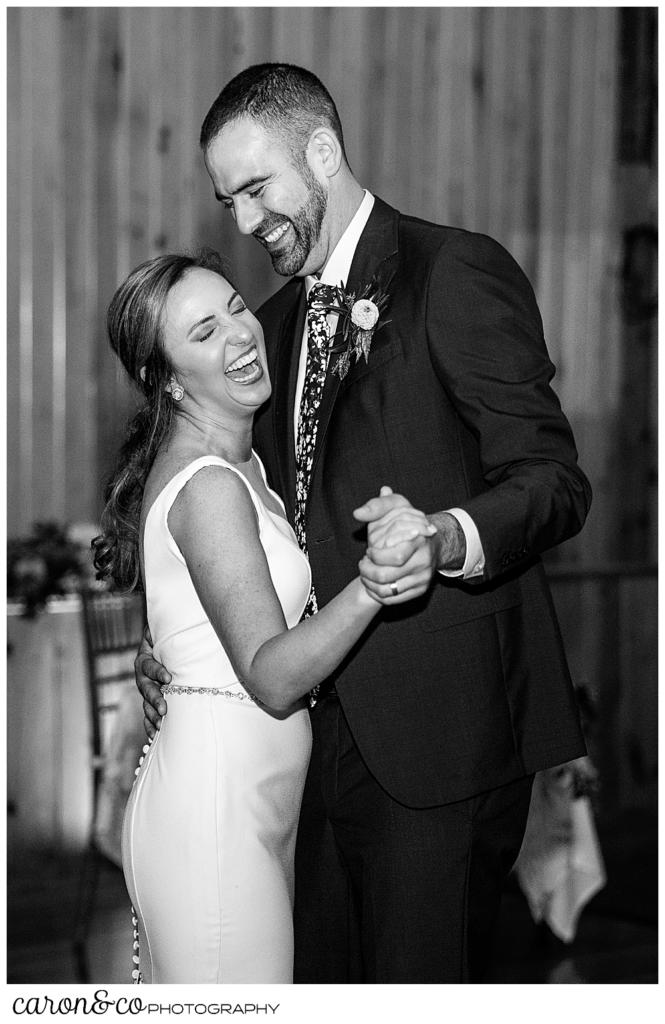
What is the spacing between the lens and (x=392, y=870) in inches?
82.1

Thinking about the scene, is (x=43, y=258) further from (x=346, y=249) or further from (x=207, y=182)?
(x=346, y=249)

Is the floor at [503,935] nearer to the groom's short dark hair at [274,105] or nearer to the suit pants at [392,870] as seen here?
the suit pants at [392,870]

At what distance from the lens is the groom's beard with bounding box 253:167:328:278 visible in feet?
7.24

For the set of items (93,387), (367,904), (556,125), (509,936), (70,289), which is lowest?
(509,936)

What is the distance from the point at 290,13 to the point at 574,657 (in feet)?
11.2

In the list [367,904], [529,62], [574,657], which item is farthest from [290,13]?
[367,904]

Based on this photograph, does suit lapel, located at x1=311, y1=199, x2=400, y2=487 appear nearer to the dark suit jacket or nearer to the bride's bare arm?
the dark suit jacket

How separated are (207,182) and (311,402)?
3820 millimetres

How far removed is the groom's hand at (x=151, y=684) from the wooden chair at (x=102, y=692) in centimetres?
176

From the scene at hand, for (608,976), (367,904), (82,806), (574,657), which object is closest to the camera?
(367,904)

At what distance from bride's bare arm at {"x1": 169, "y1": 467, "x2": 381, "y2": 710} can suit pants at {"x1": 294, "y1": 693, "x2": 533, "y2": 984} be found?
362mm

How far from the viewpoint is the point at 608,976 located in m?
3.94

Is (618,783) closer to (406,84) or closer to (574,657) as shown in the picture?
(574,657)

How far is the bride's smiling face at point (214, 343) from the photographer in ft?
6.86
